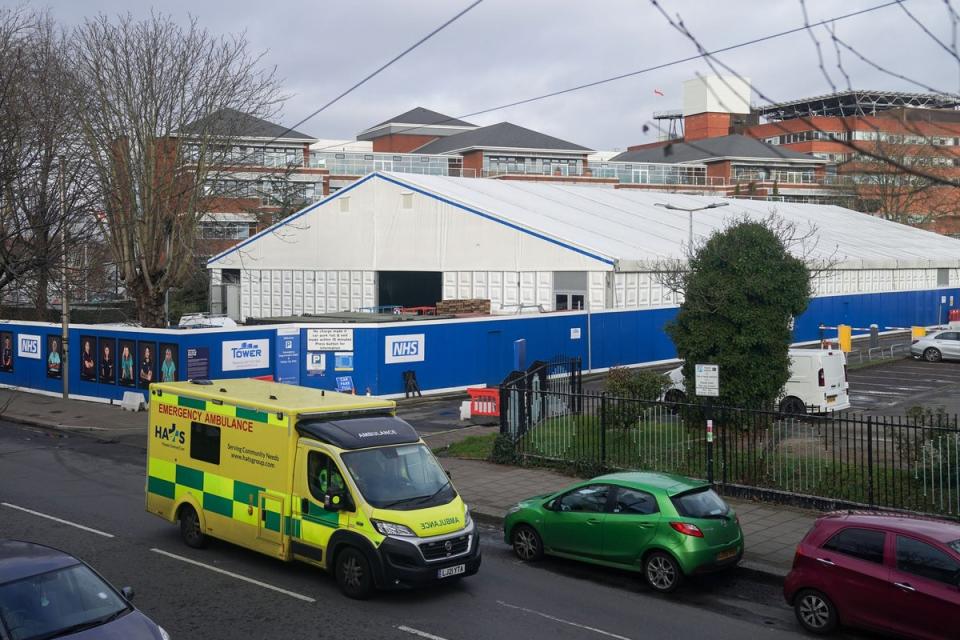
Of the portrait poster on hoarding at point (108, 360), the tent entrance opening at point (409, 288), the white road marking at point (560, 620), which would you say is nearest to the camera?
the white road marking at point (560, 620)

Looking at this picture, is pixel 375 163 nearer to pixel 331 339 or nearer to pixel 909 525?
pixel 331 339

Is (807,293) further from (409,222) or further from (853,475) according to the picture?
(409,222)

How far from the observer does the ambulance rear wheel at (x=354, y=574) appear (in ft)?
36.8

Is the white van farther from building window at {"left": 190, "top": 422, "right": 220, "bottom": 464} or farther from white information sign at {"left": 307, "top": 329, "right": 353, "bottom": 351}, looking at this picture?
building window at {"left": 190, "top": 422, "right": 220, "bottom": 464}

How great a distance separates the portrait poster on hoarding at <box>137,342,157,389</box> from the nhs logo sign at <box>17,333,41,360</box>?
6144 mm

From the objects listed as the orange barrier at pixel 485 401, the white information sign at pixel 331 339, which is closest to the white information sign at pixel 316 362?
the white information sign at pixel 331 339

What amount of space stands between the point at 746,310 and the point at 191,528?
11.5 meters

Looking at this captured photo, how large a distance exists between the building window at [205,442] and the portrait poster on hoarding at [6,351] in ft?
79.5

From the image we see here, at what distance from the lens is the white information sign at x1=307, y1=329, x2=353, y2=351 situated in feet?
97.1

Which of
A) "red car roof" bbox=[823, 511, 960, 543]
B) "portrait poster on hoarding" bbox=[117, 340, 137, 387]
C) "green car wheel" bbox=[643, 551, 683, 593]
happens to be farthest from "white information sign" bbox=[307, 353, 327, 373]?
"red car roof" bbox=[823, 511, 960, 543]

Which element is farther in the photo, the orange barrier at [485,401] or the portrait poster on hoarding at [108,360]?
the portrait poster on hoarding at [108,360]

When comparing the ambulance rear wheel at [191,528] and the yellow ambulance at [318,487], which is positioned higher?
the yellow ambulance at [318,487]

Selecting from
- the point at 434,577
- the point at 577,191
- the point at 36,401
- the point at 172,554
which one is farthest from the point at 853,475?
the point at 577,191

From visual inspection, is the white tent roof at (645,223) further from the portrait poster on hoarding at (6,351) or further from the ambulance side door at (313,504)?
the ambulance side door at (313,504)
